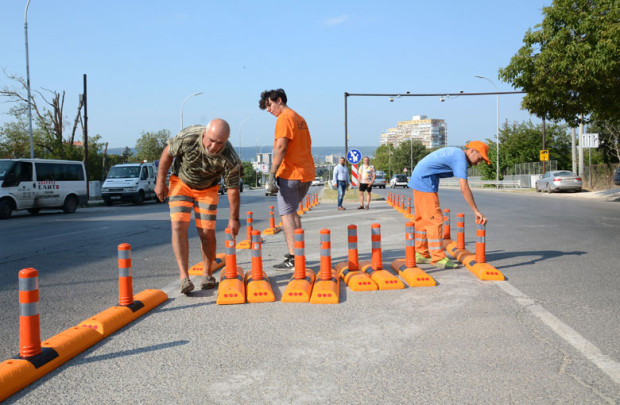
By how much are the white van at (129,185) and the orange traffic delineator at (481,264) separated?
73.2 feet

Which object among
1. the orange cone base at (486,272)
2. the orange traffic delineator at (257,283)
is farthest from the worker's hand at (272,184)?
the orange cone base at (486,272)

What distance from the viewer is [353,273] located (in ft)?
20.1

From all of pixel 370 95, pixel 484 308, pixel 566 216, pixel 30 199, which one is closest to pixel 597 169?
pixel 370 95

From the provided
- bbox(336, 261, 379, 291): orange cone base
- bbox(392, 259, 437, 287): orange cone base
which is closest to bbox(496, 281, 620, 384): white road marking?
bbox(392, 259, 437, 287): orange cone base

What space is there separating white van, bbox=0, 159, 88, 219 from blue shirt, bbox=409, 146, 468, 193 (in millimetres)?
15830

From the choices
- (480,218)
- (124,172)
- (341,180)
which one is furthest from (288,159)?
(124,172)

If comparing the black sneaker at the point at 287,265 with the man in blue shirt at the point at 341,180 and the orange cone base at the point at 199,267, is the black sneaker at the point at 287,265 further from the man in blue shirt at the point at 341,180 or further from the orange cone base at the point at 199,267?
the man in blue shirt at the point at 341,180

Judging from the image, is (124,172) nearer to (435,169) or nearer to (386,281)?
(435,169)

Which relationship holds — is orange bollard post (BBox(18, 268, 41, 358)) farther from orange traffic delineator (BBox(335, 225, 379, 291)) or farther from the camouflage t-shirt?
orange traffic delineator (BBox(335, 225, 379, 291))

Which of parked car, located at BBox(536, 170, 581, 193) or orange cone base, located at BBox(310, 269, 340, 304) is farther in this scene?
parked car, located at BBox(536, 170, 581, 193)

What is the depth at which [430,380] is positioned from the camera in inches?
129

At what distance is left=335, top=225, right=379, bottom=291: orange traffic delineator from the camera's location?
5.85m

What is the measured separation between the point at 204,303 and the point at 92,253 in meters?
4.69

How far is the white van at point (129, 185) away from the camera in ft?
87.7
